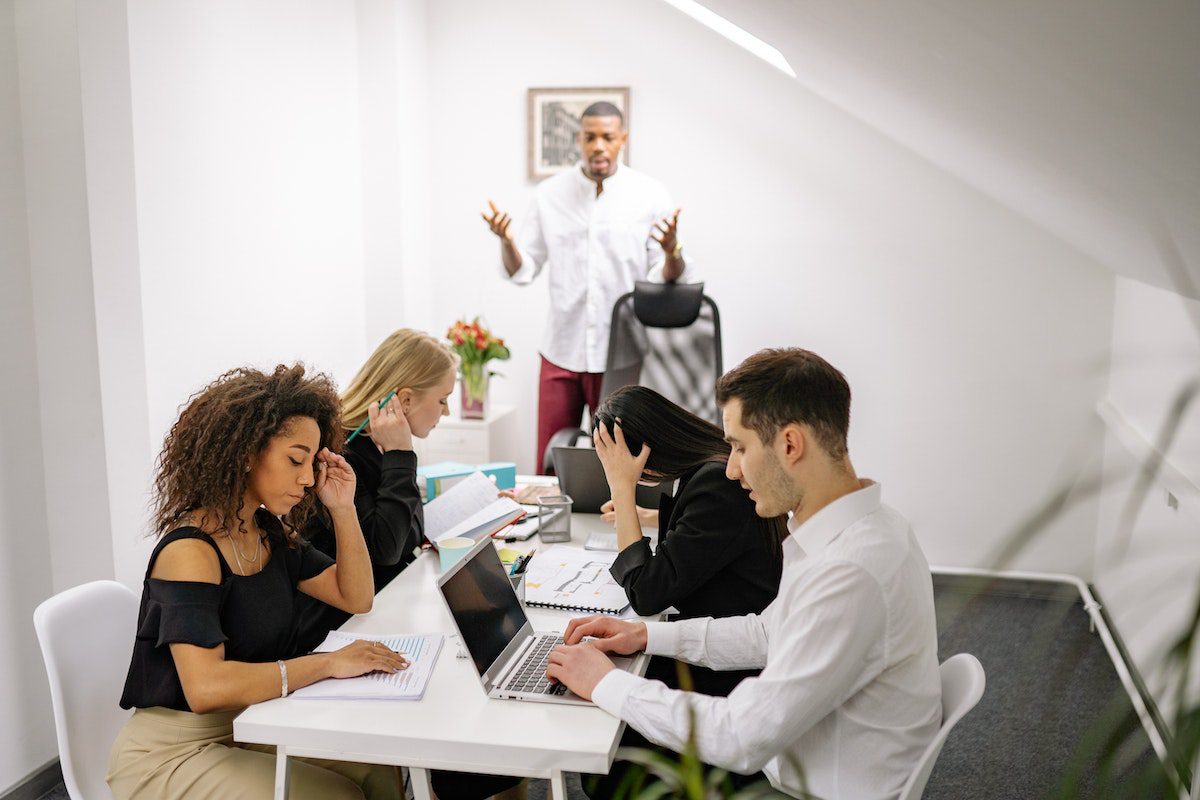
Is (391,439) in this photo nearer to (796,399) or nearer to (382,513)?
(382,513)

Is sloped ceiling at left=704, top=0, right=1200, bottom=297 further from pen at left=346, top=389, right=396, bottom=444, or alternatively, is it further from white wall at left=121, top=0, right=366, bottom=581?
white wall at left=121, top=0, right=366, bottom=581

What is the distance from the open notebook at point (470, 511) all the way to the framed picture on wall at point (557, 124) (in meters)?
2.32

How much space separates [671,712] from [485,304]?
353cm

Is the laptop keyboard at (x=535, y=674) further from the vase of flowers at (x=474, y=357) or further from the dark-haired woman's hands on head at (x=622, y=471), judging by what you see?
the vase of flowers at (x=474, y=357)

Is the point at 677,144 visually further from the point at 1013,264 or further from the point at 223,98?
the point at 223,98

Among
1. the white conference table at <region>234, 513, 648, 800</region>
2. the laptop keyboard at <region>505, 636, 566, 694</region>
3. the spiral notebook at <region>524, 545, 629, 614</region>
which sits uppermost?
the spiral notebook at <region>524, 545, 629, 614</region>

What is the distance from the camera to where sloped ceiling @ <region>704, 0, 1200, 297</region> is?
0.98m

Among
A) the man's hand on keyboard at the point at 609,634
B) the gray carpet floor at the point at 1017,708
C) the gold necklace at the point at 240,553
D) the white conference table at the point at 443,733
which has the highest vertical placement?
the gold necklace at the point at 240,553

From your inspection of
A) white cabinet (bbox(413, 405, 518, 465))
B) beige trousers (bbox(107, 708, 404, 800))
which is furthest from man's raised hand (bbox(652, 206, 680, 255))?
beige trousers (bbox(107, 708, 404, 800))

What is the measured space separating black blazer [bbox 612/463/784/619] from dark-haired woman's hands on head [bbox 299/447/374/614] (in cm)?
52

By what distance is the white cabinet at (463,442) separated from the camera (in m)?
4.48

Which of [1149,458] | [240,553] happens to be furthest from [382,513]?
[1149,458]

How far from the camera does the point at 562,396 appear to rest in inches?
170

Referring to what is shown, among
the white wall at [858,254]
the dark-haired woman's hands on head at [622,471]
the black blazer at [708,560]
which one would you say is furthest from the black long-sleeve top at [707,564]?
the white wall at [858,254]
